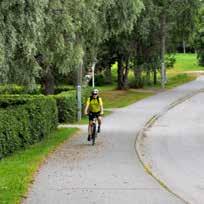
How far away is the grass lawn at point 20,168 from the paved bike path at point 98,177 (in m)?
0.23

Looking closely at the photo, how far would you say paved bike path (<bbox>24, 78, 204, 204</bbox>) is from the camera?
486 inches

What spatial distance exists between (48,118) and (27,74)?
479 cm

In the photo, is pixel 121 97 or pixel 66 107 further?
pixel 121 97

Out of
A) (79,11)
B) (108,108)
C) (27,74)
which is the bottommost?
(108,108)

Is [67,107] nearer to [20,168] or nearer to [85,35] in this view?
[85,35]

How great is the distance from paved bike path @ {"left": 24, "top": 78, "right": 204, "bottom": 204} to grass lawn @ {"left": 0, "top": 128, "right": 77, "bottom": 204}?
0.77 feet

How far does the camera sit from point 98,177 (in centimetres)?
1500

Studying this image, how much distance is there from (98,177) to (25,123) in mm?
5646

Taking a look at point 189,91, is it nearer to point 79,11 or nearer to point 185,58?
point 79,11

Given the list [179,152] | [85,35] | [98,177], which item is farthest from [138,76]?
[98,177]

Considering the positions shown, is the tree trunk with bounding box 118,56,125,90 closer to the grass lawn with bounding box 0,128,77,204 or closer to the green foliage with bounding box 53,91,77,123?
the green foliage with bounding box 53,91,77,123

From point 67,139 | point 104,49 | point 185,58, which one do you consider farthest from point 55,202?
point 185,58

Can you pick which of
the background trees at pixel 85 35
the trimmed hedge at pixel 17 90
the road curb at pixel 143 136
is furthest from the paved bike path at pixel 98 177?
the background trees at pixel 85 35

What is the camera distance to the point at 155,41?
59.3m
